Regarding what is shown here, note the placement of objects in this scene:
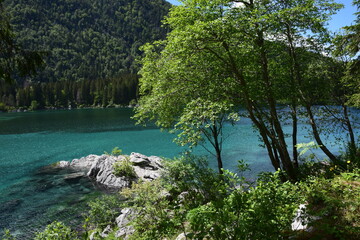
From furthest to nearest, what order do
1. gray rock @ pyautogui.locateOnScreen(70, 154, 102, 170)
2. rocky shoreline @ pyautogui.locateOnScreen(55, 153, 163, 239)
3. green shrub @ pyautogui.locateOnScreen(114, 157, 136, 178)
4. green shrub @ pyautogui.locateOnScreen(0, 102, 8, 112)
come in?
green shrub @ pyautogui.locateOnScreen(0, 102, 8, 112) → gray rock @ pyautogui.locateOnScreen(70, 154, 102, 170) → green shrub @ pyautogui.locateOnScreen(114, 157, 136, 178) → rocky shoreline @ pyautogui.locateOnScreen(55, 153, 163, 239)

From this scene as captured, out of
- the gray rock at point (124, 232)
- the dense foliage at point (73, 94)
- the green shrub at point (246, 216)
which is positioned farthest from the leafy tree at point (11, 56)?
the dense foliage at point (73, 94)

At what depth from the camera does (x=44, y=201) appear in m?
15.5

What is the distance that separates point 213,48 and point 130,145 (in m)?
26.9

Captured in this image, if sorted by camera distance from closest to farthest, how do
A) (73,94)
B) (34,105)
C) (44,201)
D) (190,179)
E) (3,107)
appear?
(190,179), (44,201), (3,107), (34,105), (73,94)

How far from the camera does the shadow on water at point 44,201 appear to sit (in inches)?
490

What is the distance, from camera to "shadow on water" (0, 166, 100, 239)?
40.8ft

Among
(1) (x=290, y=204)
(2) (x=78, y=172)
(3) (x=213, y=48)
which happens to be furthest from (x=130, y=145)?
(1) (x=290, y=204)

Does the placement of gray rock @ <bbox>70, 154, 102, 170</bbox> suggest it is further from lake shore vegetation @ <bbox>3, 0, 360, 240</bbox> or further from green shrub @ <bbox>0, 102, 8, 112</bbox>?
green shrub @ <bbox>0, 102, 8, 112</bbox>

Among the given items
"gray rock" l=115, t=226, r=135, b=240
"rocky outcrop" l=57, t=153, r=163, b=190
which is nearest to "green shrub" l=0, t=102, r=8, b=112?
"rocky outcrop" l=57, t=153, r=163, b=190

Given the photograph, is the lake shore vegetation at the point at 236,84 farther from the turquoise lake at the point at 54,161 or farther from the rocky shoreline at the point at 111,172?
the rocky shoreline at the point at 111,172

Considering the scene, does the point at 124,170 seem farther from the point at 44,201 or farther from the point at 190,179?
the point at 190,179

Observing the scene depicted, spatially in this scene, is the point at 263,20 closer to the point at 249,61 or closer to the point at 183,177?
the point at 249,61

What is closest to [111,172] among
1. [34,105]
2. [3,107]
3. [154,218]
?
[154,218]

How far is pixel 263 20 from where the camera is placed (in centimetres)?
746
